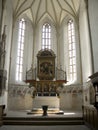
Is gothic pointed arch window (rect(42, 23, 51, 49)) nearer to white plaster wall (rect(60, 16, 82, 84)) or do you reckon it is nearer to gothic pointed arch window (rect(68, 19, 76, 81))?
white plaster wall (rect(60, 16, 82, 84))

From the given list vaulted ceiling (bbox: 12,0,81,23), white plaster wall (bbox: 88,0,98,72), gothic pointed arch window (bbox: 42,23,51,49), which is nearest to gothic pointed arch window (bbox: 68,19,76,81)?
vaulted ceiling (bbox: 12,0,81,23)

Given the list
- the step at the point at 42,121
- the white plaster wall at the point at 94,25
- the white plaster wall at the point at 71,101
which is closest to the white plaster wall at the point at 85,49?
the white plaster wall at the point at 94,25

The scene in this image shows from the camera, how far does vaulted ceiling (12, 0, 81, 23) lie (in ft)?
59.8

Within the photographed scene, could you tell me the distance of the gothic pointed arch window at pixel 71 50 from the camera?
59.2 ft

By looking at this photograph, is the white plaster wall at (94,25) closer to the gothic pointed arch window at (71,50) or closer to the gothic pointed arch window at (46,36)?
the gothic pointed arch window at (71,50)

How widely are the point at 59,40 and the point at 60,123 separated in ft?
41.1

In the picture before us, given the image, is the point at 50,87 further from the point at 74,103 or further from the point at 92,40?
the point at 92,40

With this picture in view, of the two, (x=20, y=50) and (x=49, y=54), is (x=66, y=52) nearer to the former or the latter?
(x=49, y=54)

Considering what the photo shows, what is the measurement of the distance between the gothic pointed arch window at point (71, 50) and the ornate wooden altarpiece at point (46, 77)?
1642 mm

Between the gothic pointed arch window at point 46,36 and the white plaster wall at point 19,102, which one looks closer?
the white plaster wall at point 19,102

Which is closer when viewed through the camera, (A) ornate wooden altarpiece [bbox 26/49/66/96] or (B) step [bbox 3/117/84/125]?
(B) step [bbox 3/117/84/125]

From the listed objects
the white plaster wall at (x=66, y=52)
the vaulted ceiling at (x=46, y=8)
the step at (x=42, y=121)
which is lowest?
the step at (x=42, y=121)

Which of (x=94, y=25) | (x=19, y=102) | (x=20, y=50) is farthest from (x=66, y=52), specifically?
(x=19, y=102)

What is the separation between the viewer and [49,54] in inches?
643
